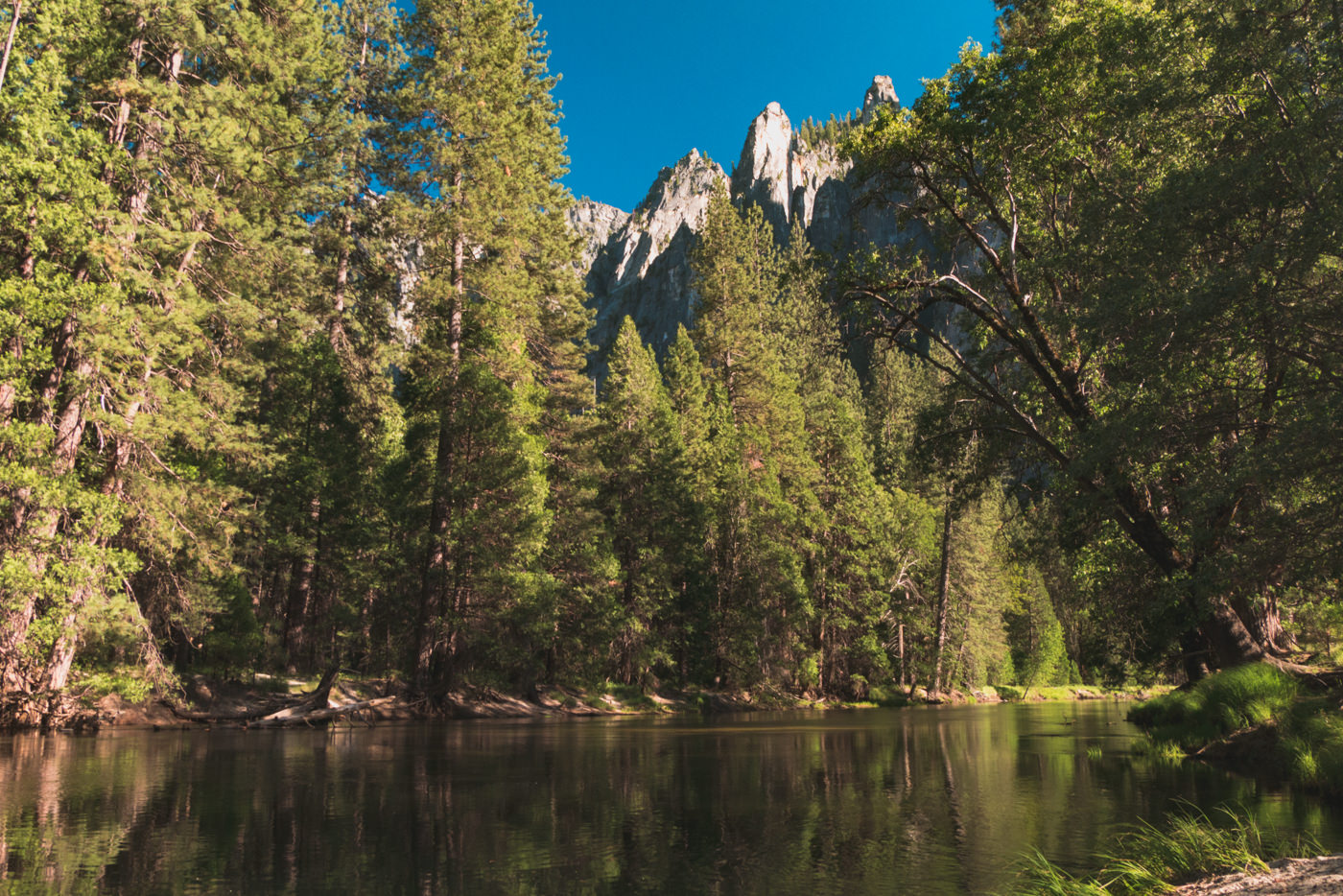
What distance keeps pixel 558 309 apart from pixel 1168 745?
1307 inches

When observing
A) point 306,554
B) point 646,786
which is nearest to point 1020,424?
point 646,786

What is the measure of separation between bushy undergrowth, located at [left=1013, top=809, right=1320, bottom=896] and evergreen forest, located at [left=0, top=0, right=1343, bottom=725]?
560 cm

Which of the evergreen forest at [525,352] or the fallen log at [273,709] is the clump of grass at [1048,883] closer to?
the evergreen forest at [525,352]

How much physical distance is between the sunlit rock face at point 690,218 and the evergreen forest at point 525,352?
9645 cm

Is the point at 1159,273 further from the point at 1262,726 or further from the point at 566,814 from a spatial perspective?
the point at 566,814

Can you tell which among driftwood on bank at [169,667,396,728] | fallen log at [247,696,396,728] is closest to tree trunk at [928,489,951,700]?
driftwood on bank at [169,667,396,728]

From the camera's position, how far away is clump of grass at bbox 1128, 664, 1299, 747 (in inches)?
518

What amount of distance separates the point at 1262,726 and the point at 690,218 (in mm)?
158708

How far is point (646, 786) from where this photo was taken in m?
11.0

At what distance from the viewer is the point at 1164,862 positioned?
19.6 feet

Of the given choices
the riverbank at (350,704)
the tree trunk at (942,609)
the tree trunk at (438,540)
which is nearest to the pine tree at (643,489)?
the riverbank at (350,704)

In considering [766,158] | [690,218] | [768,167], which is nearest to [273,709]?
[768,167]

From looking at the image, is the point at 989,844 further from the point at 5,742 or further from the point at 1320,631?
the point at 1320,631

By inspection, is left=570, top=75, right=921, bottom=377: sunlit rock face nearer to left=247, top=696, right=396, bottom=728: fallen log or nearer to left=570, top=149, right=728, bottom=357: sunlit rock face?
left=570, top=149, right=728, bottom=357: sunlit rock face
